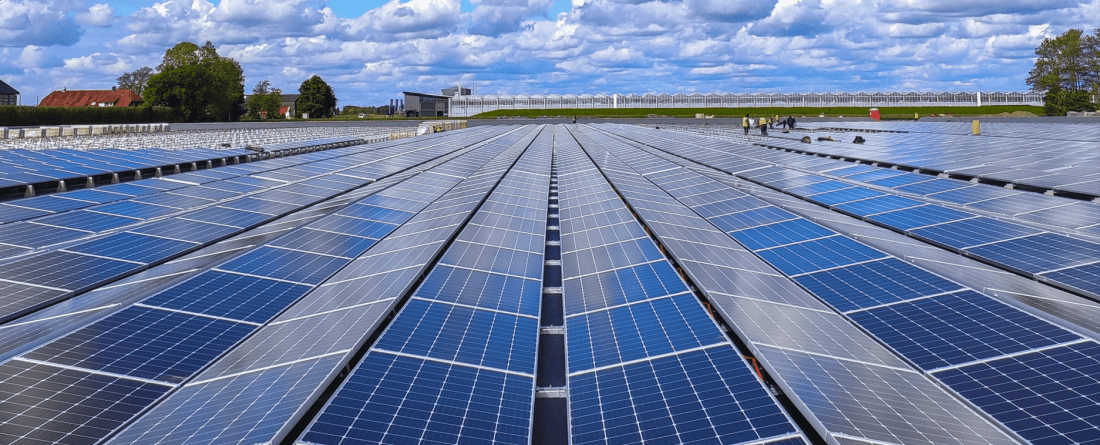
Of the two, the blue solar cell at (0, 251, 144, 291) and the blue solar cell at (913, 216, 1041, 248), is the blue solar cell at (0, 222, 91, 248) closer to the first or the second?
the blue solar cell at (0, 251, 144, 291)

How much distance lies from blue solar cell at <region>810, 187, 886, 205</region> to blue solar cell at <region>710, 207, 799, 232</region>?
15.1 ft

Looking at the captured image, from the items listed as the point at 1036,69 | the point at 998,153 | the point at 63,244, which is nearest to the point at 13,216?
the point at 63,244

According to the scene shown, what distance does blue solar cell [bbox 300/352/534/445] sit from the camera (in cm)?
797

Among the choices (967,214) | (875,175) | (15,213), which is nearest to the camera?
(967,214)

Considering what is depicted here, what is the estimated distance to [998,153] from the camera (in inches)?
1528

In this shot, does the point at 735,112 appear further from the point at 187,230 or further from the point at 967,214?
the point at 187,230

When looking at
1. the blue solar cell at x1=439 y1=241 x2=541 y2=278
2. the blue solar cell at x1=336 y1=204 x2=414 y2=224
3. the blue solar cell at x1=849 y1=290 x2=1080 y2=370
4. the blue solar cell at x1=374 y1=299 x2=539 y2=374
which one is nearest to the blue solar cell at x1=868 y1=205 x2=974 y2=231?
the blue solar cell at x1=849 y1=290 x2=1080 y2=370

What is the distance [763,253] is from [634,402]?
10.2 m

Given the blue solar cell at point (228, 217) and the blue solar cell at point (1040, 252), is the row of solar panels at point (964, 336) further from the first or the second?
the blue solar cell at point (228, 217)

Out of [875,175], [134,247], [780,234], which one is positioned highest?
[875,175]

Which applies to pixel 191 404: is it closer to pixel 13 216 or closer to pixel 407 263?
pixel 407 263

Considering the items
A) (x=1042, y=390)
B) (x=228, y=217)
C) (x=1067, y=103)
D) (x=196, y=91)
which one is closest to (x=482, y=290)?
(x=1042, y=390)

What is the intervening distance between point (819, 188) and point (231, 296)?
2371 centimetres

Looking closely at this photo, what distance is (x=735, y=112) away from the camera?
591ft
